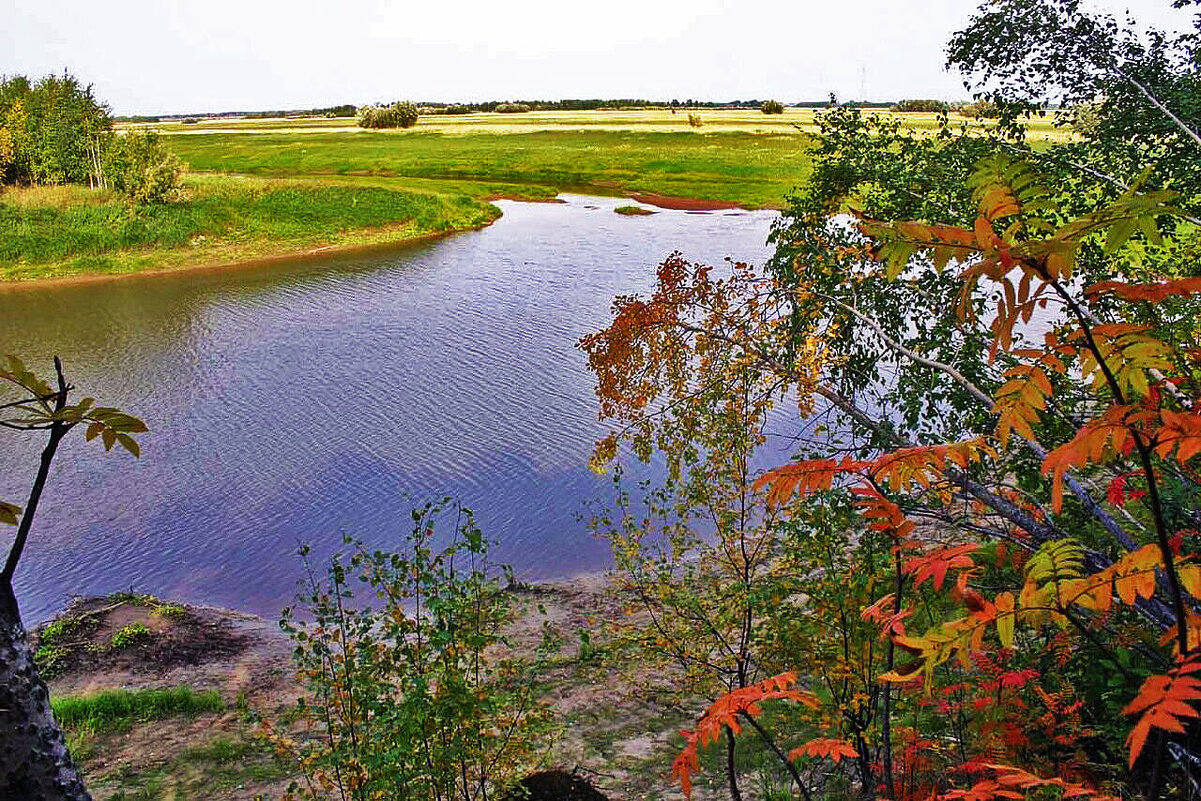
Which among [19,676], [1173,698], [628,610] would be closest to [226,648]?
[628,610]

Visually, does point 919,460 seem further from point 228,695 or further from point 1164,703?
point 228,695

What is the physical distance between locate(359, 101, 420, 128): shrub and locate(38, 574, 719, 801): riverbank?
122 meters

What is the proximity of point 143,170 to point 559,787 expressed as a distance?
43.4 meters

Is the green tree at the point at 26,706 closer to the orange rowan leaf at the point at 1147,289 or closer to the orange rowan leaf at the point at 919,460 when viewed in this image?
the orange rowan leaf at the point at 919,460

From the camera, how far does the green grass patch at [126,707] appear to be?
A: 9297 mm

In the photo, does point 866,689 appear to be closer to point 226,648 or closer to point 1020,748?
point 1020,748

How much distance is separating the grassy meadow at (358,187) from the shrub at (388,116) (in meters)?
14.4

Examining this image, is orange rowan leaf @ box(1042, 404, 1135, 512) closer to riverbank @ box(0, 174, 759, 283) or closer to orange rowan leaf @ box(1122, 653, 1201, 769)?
orange rowan leaf @ box(1122, 653, 1201, 769)

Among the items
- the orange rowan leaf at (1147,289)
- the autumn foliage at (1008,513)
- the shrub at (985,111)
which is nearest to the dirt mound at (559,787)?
the autumn foliage at (1008,513)

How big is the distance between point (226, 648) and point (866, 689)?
890 centimetres

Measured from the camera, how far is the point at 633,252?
3516cm

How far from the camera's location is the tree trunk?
257 centimetres

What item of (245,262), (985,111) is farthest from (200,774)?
(245,262)

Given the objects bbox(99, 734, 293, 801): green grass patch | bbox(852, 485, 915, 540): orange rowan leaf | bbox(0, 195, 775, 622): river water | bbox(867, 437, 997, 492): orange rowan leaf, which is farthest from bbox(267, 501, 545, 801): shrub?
bbox(0, 195, 775, 622): river water
